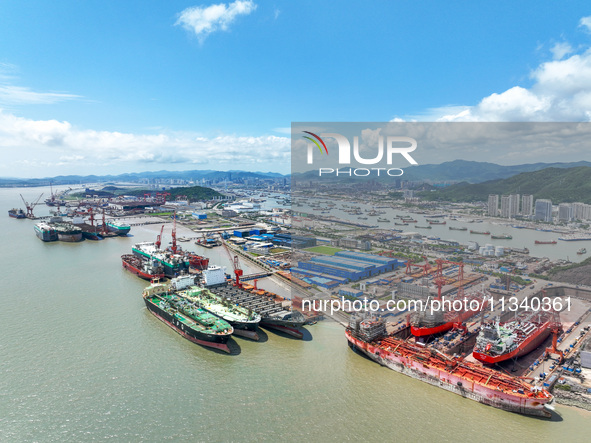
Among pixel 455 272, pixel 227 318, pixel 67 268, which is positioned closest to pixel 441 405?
pixel 227 318

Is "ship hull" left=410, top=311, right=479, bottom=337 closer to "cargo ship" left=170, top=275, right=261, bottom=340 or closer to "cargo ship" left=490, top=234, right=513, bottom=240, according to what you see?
"cargo ship" left=170, top=275, right=261, bottom=340

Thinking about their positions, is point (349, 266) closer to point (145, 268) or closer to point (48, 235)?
point (145, 268)

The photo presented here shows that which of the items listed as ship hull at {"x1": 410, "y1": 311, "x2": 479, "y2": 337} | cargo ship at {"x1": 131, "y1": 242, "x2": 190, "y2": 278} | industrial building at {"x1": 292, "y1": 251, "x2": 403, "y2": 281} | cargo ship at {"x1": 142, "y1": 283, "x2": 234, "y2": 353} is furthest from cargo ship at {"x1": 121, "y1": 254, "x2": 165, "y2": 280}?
ship hull at {"x1": 410, "y1": 311, "x2": 479, "y2": 337}

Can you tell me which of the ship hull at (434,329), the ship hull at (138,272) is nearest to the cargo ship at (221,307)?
the ship hull at (138,272)

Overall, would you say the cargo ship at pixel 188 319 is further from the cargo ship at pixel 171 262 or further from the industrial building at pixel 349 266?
the industrial building at pixel 349 266

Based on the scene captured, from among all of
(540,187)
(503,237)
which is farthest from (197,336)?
(540,187)

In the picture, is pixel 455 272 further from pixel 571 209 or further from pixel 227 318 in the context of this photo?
pixel 571 209

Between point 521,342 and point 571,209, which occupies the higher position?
point 571,209
